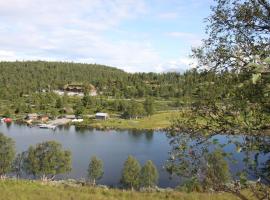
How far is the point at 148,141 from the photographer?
282 feet

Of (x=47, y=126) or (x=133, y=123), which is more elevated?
(x=133, y=123)

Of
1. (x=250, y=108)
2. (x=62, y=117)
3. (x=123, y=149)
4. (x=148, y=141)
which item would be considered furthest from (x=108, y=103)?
(x=250, y=108)

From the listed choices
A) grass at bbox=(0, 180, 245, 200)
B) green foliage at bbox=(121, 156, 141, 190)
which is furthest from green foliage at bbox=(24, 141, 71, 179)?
grass at bbox=(0, 180, 245, 200)

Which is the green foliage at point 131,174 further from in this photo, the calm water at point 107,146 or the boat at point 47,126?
the boat at point 47,126

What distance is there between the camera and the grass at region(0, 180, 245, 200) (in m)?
14.8

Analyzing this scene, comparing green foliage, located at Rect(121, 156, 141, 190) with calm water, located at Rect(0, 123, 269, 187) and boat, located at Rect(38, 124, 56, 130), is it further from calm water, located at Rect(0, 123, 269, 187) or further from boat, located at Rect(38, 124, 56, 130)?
boat, located at Rect(38, 124, 56, 130)

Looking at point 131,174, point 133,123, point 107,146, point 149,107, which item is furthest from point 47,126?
point 131,174

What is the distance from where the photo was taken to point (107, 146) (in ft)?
256

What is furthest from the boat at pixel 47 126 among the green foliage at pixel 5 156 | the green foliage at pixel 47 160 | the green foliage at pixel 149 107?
the green foliage at pixel 47 160

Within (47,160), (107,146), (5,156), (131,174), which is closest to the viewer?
(131,174)

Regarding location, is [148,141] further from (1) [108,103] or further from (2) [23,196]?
(2) [23,196]

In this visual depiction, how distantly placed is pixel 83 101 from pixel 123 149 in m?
73.9

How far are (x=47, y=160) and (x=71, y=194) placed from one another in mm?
32641

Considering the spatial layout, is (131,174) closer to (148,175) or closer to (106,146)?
(148,175)
